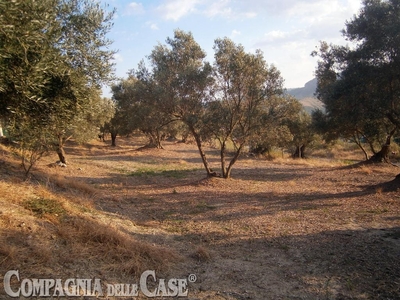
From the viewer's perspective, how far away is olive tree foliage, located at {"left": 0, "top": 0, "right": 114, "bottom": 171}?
5.17 meters

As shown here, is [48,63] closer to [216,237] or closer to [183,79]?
[216,237]

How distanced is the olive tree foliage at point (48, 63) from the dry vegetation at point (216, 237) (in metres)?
2.39

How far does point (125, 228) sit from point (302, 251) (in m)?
5.15

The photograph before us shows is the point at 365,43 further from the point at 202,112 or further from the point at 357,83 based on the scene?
the point at 202,112

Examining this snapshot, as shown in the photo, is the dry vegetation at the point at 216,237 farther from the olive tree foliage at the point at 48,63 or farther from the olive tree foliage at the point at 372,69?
the olive tree foliage at the point at 372,69

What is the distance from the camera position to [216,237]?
8.55 metres

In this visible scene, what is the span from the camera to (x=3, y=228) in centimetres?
553

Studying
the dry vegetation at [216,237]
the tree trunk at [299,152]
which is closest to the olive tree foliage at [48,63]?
the dry vegetation at [216,237]

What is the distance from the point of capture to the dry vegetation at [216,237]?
5.23 m

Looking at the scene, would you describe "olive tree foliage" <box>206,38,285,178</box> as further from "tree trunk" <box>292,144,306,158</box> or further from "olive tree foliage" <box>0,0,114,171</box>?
"tree trunk" <box>292,144,306,158</box>

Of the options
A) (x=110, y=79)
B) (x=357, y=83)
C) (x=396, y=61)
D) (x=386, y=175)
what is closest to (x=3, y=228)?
(x=110, y=79)

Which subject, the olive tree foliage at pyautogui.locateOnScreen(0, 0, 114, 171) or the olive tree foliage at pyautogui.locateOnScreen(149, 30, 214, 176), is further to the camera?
the olive tree foliage at pyautogui.locateOnScreen(149, 30, 214, 176)

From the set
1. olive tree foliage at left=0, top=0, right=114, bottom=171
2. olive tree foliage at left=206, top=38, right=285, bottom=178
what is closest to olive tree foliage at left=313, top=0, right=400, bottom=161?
olive tree foliage at left=206, top=38, right=285, bottom=178

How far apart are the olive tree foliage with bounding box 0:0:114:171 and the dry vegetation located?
94.0 inches
